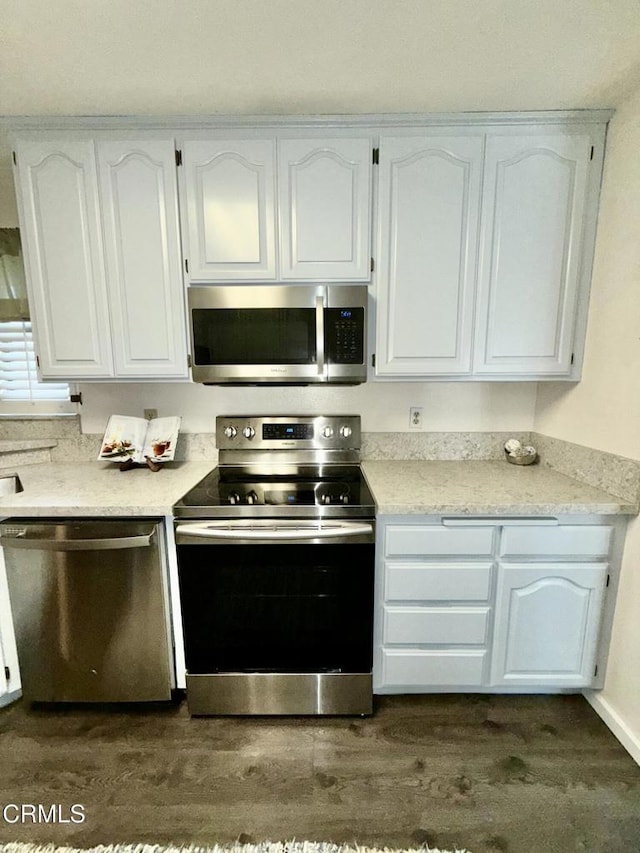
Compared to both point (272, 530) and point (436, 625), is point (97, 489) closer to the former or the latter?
point (272, 530)

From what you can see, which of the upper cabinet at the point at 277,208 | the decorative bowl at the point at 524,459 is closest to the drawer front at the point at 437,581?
the decorative bowl at the point at 524,459

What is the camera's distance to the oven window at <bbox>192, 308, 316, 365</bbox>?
1667mm

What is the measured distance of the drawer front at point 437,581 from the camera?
156cm

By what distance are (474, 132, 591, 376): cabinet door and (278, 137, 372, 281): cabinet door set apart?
1.74 ft

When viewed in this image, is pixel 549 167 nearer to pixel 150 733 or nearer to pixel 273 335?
pixel 273 335

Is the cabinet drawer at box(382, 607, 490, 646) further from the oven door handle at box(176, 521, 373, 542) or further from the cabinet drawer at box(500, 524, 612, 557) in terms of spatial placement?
the oven door handle at box(176, 521, 373, 542)

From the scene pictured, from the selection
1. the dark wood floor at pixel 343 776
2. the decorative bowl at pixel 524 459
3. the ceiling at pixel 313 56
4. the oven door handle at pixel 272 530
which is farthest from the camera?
the decorative bowl at pixel 524 459

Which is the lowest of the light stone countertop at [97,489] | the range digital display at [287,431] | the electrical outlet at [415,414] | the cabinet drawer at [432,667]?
the cabinet drawer at [432,667]

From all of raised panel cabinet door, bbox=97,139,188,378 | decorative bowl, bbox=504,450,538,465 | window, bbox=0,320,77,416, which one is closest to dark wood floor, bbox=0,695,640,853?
decorative bowl, bbox=504,450,538,465

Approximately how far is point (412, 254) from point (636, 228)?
83 cm

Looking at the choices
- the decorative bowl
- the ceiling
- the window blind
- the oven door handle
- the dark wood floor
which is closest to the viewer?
the ceiling

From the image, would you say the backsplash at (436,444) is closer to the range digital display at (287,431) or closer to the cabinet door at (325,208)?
the range digital display at (287,431)

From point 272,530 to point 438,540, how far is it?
2.17ft

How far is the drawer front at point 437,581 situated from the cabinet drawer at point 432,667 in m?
0.25
